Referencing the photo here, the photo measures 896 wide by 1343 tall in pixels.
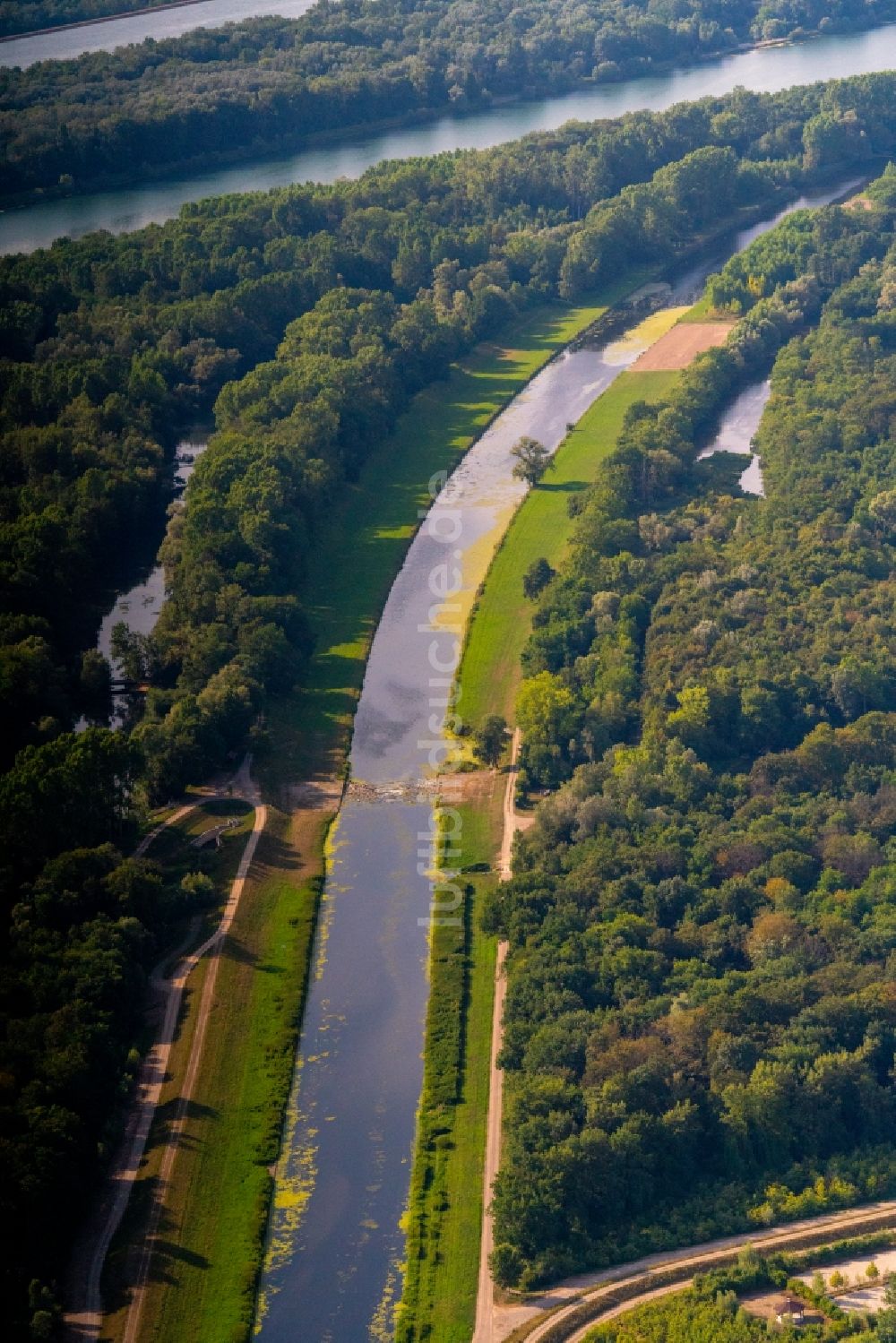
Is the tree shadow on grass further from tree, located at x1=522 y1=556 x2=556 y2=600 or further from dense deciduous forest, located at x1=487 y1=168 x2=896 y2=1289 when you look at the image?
tree, located at x1=522 y1=556 x2=556 y2=600

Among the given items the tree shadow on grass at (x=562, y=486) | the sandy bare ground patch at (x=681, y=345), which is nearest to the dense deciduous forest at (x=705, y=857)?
the tree shadow on grass at (x=562, y=486)

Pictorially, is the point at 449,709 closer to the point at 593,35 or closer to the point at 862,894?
the point at 862,894

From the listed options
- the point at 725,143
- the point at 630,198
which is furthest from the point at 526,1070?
the point at 725,143

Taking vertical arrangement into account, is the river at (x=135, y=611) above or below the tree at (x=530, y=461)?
below

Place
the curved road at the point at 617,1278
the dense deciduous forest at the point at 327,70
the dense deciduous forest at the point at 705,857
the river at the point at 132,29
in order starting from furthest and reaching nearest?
the river at the point at 132,29
the dense deciduous forest at the point at 327,70
the dense deciduous forest at the point at 705,857
the curved road at the point at 617,1278

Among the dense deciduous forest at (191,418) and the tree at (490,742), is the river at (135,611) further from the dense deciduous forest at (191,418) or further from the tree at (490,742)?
the tree at (490,742)
